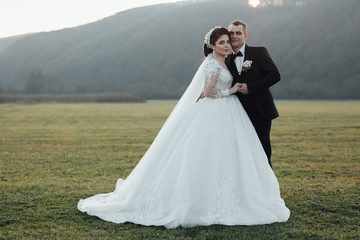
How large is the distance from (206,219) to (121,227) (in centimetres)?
112

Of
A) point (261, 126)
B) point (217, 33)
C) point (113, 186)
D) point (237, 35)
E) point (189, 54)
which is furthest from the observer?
point (189, 54)

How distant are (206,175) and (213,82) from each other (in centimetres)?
133

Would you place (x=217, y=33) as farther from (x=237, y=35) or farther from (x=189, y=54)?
(x=189, y=54)

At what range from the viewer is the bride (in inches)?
189

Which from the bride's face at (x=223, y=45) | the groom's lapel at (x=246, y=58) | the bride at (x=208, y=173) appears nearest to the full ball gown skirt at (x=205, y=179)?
the bride at (x=208, y=173)

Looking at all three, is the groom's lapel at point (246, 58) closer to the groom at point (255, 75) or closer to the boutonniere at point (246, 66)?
the groom at point (255, 75)

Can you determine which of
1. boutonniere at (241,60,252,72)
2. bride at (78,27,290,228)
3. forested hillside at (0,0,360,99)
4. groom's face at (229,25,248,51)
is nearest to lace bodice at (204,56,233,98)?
bride at (78,27,290,228)

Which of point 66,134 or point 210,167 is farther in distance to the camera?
point 66,134

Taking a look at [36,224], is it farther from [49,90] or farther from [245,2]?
[245,2]

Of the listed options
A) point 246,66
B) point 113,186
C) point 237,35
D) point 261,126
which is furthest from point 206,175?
point 113,186

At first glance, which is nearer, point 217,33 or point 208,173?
point 208,173

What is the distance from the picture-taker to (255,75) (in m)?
5.53

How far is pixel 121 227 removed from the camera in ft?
15.8

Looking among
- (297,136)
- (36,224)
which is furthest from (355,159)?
(36,224)
